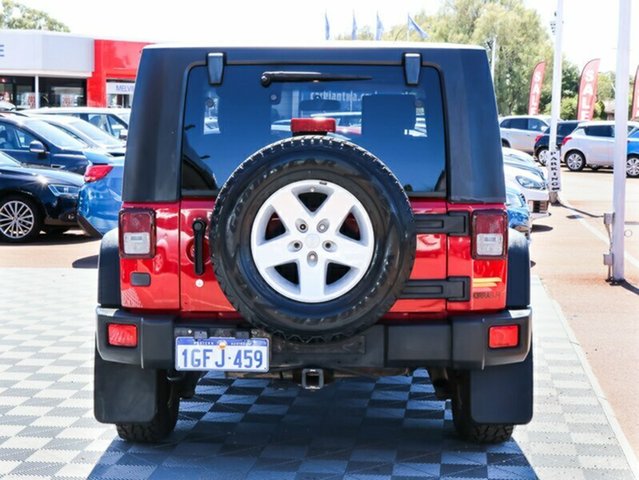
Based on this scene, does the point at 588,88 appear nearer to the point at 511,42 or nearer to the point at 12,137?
the point at 511,42

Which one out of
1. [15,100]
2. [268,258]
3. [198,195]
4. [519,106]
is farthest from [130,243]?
[519,106]

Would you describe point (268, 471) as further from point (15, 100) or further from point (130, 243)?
point (15, 100)

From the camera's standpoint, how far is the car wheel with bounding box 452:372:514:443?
5.47 meters

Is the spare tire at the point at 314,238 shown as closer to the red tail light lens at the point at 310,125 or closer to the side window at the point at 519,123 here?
the red tail light lens at the point at 310,125

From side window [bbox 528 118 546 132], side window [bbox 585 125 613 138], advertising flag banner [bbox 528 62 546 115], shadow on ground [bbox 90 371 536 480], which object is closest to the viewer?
shadow on ground [bbox 90 371 536 480]

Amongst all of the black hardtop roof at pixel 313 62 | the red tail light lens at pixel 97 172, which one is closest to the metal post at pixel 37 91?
the red tail light lens at pixel 97 172

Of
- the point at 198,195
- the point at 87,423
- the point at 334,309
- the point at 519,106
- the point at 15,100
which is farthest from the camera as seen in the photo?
the point at 519,106

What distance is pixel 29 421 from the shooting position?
6.14 meters

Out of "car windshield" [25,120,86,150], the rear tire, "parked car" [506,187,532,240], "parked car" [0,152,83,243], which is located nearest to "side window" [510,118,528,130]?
"car windshield" [25,120,86,150]

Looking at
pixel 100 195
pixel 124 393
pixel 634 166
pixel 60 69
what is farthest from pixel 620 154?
pixel 60 69

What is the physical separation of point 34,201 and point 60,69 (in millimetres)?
32746

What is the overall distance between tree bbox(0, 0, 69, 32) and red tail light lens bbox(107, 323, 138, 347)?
11423 centimetres

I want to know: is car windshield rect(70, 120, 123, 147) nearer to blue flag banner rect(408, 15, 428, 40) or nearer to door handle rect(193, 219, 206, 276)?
door handle rect(193, 219, 206, 276)

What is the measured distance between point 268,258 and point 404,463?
4.45ft
